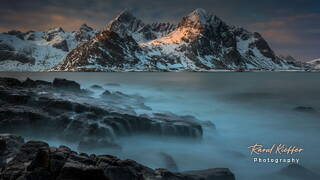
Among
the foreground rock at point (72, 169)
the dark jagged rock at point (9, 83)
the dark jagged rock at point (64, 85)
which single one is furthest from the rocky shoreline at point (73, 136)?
the dark jagged rock at point (64, 85)

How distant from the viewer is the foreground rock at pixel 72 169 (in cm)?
989

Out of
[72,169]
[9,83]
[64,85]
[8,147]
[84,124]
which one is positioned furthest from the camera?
[64,85]

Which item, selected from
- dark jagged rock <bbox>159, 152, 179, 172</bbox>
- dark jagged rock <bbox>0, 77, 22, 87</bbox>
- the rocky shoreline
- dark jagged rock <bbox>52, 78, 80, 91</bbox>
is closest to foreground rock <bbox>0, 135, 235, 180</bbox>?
the rocky shoreline

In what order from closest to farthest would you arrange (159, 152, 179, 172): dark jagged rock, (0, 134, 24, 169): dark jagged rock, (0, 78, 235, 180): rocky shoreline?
(0, 78, 235, 180): rocky shoreline → (0, 134, 24, 169): dark jagged rock → (159, 152, 179, 172): dark jagged rock

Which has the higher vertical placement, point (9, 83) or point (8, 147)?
point (9, 83)

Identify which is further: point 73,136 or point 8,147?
point 73,136

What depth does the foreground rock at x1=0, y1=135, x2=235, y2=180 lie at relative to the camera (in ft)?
32.4

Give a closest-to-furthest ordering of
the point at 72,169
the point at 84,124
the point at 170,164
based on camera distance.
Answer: the point at 72,169
the point at 170,164
the point at 84,124

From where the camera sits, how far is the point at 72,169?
9.85 meters

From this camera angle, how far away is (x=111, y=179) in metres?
11.0

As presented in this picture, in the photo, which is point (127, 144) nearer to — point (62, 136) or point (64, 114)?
point (62, 136)

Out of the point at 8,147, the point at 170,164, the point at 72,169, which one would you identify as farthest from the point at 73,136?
the point at 72,169

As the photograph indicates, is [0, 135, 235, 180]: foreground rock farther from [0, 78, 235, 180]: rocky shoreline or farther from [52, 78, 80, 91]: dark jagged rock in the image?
[52, 78, 80, 91]: dark jagged rock

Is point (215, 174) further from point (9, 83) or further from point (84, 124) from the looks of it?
point (9, 83)
